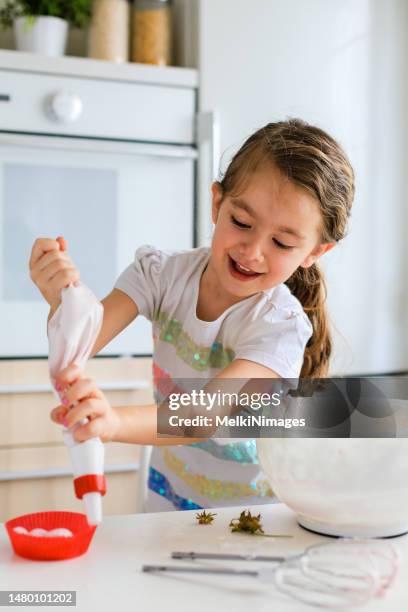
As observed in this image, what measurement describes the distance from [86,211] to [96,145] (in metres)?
0.17

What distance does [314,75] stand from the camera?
82.6 inches

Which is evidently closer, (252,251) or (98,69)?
(252,251)

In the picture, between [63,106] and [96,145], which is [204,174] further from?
[63,106]

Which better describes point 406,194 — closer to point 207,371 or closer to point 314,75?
point 314,75

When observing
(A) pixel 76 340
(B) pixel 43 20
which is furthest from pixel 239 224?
(B) pixel 43 20

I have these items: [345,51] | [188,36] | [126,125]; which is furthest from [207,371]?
[345,51]

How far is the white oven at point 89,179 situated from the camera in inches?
72.1

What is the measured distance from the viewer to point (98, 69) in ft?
6.15

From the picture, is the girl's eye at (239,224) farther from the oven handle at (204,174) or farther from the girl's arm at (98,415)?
the oven handle at (204,174)

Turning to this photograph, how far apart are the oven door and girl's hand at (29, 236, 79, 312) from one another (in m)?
1.07

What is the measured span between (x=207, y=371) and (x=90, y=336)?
0.45 m

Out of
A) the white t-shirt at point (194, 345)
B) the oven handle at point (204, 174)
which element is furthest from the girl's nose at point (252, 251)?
the oven handle at point (204, 174)

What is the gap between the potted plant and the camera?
6.20 feet

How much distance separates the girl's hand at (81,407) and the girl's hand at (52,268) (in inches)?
3.7
